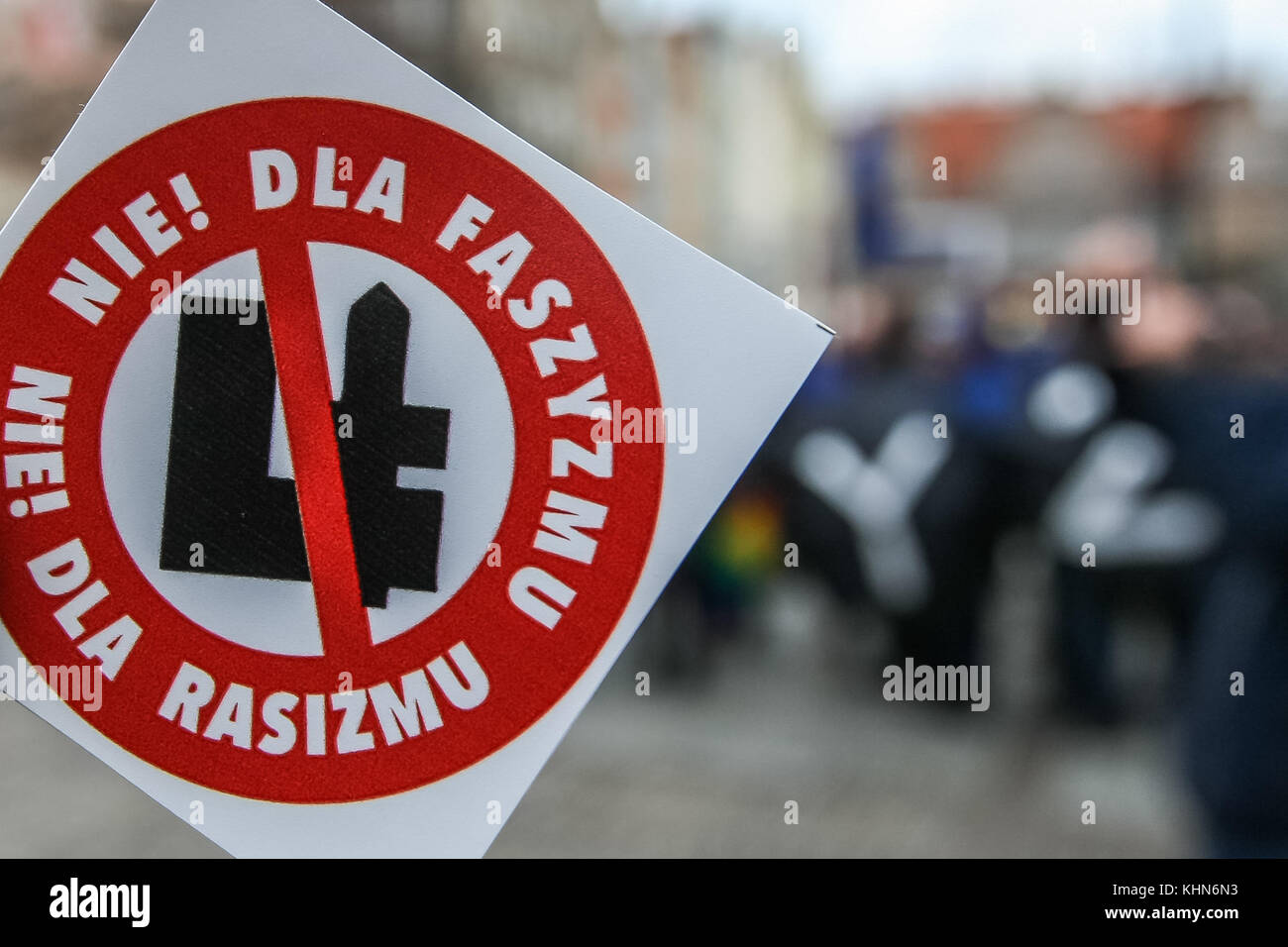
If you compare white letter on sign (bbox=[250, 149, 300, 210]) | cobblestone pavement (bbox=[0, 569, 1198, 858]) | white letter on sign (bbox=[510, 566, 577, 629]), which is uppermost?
white letter on sign (bbox=[250, 149, 300, 210])

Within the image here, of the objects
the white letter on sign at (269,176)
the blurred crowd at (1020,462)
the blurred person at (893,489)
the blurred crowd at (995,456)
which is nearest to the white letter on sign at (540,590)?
the white letter on sign at (269,176)

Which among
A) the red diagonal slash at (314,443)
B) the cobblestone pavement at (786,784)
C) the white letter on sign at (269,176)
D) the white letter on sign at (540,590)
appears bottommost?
the cobblestone pavement at (786,784)

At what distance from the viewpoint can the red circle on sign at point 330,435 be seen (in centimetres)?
69

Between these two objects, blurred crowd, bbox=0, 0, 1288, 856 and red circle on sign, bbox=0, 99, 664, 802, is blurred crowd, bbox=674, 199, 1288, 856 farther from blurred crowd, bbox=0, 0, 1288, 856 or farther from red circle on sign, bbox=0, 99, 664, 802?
red circle on sign, bbox=0, 99, 664, 802

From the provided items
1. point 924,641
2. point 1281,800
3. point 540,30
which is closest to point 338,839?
point 1281,800

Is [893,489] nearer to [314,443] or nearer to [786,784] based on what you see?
[786,784]

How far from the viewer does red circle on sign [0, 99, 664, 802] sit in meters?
0.69

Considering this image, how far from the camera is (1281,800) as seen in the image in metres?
2.12

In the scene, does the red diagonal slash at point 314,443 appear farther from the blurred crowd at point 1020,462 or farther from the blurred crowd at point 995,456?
the blurred crowd at point 1020,462

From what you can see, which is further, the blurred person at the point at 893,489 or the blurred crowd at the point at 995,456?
the blurred person at the point at 893,489

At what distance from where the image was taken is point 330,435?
0.70 metres

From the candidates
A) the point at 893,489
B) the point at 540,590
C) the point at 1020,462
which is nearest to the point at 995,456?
the point at 1020,462

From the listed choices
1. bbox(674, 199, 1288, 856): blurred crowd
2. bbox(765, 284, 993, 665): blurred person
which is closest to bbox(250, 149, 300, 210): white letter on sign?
bbox(674, 199, 1288, 856): blurred crowd
